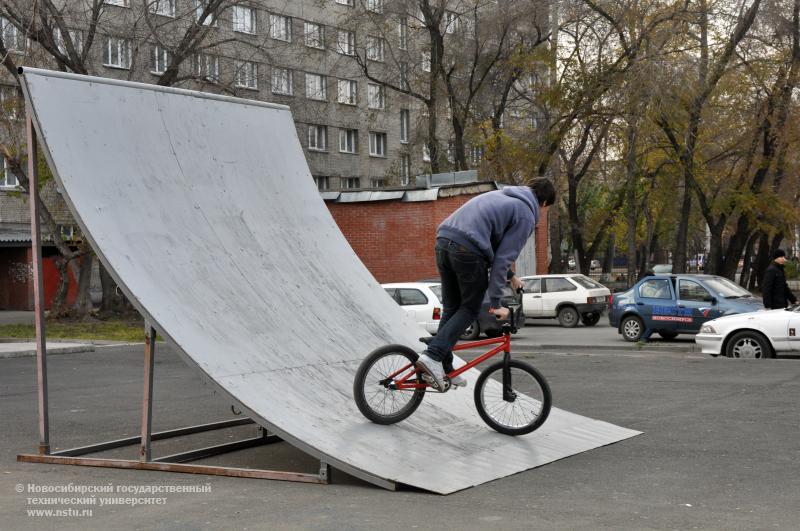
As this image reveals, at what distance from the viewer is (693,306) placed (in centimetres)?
2380

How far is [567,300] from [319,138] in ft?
109

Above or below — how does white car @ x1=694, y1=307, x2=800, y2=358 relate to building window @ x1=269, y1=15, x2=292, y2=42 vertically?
below

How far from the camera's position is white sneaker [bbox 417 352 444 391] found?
Result: 8.30 m

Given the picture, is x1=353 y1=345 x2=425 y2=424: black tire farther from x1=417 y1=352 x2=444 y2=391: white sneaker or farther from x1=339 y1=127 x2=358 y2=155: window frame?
x1=339 y1=127 x2=358 y2=155: window frame

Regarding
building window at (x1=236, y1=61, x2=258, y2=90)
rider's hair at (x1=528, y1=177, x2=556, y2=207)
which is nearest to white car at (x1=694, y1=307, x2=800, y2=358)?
rider's hair at (x1=528, y1=177, x2=556, y2=207)

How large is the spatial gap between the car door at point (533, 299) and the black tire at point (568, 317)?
0.70 meters

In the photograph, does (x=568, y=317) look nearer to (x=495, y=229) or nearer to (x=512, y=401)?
(x=512, y=401)

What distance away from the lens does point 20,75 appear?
757 centimetres

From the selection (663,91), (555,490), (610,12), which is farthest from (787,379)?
(610,12)

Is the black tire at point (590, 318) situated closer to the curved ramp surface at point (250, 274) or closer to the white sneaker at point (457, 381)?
the curved ramp surface at point (250, 274)

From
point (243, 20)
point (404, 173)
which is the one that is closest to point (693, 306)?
point (243, 20)

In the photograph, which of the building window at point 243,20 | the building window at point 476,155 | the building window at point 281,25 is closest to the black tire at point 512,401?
the building window at point 243,20

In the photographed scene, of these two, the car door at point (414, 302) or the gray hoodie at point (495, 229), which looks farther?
the car door at point (414, 302)

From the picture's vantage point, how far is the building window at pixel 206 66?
33406 millimetres
